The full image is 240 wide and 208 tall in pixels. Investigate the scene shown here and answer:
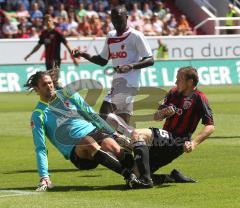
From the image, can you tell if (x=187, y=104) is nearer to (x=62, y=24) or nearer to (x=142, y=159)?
(x=142, y=159)

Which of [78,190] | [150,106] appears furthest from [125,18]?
[78,190]

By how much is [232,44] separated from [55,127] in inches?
1136

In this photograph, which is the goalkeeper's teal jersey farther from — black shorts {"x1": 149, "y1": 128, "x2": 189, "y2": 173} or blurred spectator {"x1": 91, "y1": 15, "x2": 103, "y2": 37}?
blurred spectator {"x1": 91, "y1": 15, "x2": 103, "y2": 37}

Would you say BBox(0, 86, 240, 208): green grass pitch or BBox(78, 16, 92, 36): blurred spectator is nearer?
BBox(0, 86, 240, 208): green grass pitch

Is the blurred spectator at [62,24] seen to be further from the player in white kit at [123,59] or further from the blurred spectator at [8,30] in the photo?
the player in white kit at [123,59]

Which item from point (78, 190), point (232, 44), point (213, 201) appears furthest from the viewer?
point (232, 44)

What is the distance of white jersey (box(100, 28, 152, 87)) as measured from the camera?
1395 cm

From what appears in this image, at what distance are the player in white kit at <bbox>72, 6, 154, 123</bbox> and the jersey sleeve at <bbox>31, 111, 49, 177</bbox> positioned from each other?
251cm

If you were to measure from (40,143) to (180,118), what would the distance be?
184 centimetres

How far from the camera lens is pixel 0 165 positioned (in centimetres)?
1392

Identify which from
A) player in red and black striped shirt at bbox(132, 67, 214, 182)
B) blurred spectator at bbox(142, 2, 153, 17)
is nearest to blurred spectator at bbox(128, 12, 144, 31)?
blurred spectator at bbox(142, 2, 153, 17)

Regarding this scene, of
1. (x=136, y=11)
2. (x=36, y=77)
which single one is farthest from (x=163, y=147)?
(x=136, y=11)

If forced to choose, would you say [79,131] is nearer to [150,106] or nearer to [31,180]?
[31,180]

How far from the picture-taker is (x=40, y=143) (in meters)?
11.0
